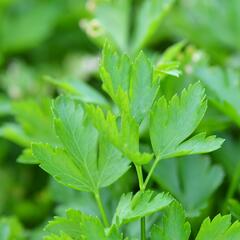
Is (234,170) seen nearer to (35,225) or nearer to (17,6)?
(35,225)

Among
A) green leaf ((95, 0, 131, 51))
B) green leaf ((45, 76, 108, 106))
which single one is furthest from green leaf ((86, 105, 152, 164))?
green leaf ((95, 0, 131, 51))

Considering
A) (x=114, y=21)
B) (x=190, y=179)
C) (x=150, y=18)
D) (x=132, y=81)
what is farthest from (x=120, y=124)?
(x=114, y=21)

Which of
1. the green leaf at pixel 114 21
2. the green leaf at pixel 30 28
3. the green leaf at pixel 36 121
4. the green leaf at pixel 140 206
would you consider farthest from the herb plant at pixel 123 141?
the green leaf at pixel 30 28

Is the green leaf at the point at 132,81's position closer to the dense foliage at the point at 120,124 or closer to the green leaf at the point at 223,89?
the dense foliage at the point at 120,124

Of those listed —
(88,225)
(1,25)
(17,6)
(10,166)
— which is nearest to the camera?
(88,225)

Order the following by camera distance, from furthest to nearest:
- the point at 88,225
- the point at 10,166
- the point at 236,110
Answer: the point at 10,166, the point at 236,110, the point at 88,225

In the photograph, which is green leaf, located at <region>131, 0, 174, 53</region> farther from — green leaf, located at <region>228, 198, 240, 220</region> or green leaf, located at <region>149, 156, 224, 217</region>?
green leaf, located at <region>228, 198, 240, 220</region>

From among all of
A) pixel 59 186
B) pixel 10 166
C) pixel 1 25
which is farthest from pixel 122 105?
pixel 1 25
